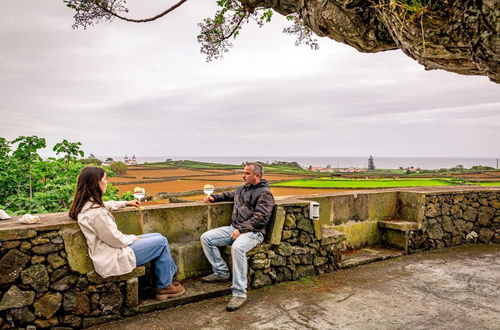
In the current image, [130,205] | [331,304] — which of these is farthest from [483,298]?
[130,205]

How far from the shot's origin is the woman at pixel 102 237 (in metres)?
3.58

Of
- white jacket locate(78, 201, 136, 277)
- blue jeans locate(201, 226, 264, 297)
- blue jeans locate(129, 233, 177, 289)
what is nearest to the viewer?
white jacket locate(78, 201, 136, 277)

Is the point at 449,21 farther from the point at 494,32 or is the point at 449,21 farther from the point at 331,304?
the point at 331,304

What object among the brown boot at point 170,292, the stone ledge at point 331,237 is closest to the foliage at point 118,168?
the stone ledge at point 331,237

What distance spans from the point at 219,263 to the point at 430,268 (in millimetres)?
3326

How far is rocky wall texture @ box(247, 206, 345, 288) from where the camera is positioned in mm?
4699

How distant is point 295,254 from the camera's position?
503cm

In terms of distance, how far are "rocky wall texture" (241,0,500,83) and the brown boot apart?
10.6 ft

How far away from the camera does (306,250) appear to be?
512 cm

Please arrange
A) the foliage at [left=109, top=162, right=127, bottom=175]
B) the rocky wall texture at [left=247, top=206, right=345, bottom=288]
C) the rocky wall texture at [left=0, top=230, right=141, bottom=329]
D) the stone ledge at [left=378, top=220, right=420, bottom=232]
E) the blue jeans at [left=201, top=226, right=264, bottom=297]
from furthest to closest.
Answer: the foliage at [left=109, top=162, right=127, bottom=175] < the stone ledge at [left=378, top=220, right=420, bottom=232] < the rocky wall texture at [left=247, top=206, right=345, bottom=288] < the blue jeans at [left=201, top=226, right=264, bottom=297] < the rocky wall texture at [left=0, top=230, right=141, bottom=329]

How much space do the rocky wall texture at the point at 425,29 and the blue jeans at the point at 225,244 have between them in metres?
2.53

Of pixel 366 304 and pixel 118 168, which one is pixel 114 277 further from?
pixel 118 168

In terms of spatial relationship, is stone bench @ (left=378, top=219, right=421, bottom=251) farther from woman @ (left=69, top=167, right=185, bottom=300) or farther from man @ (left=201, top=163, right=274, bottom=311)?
woman @ (left=69, top=167, right=185, bottom=300)

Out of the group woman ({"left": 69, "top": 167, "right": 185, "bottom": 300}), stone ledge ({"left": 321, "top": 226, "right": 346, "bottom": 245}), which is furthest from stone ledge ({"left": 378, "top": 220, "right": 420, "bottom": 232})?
woman ({"left": 69, "top": 167, "right": 185, "bottom": 300})
